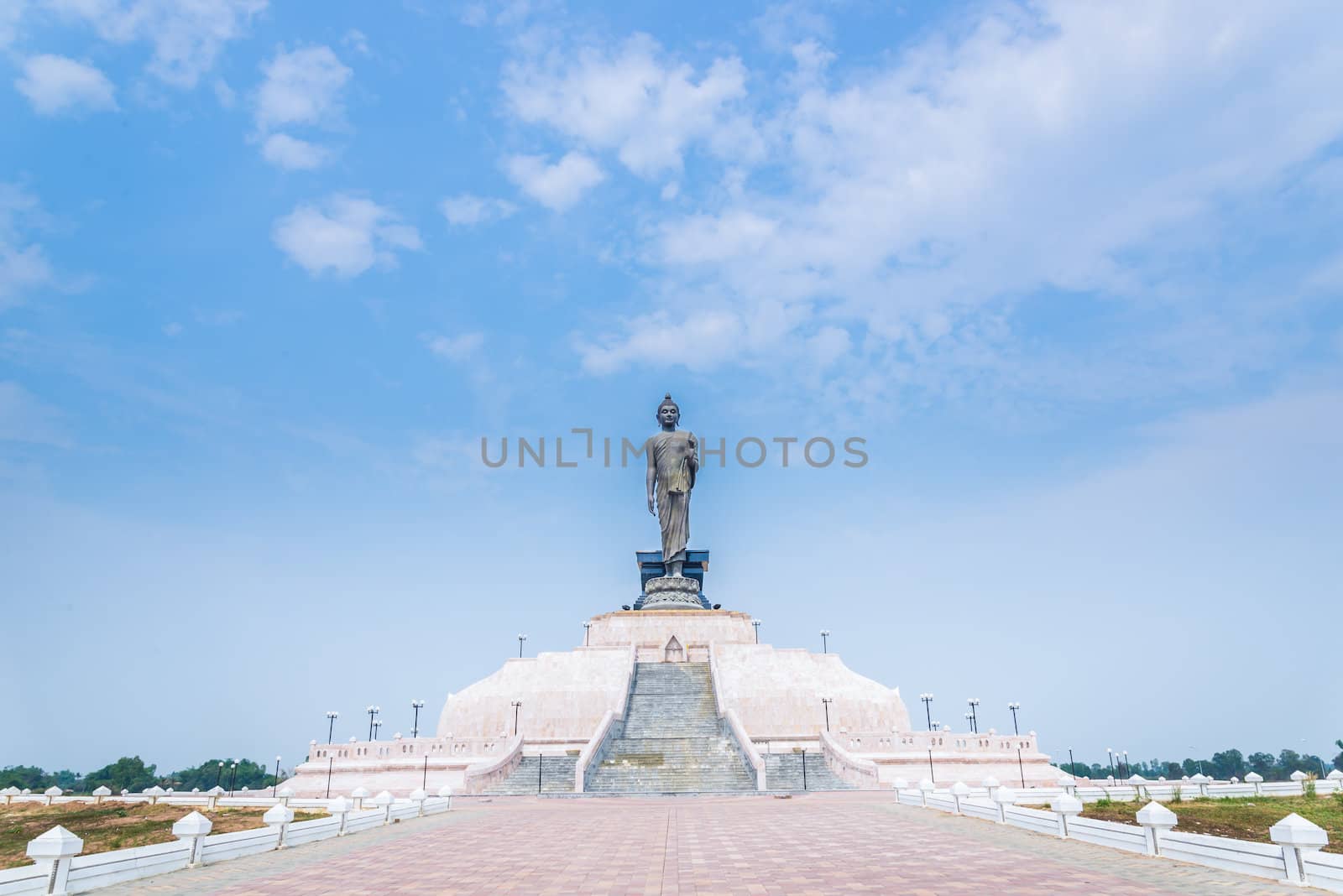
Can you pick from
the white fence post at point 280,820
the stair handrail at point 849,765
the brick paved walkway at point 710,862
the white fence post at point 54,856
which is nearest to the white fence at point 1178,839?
the brick paved walkway at point 710,862

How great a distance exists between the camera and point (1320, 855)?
8828 mm

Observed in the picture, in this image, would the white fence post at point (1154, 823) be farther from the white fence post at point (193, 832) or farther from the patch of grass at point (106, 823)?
the patch of grass at point (106, 823)

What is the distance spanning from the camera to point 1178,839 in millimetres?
11008

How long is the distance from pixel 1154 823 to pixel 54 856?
13.4 metres

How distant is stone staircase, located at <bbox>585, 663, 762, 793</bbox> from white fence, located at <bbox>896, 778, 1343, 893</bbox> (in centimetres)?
1156

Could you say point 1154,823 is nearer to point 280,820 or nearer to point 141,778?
point 280,820

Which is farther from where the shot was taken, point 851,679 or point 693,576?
point 693,576

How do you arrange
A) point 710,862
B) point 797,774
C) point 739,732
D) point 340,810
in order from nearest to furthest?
point 710,862, point 340,810, point 797,774, point 739,732

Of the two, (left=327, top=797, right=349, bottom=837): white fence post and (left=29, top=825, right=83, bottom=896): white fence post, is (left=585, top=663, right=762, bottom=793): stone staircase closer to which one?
(left=327, top=797, right=349, bottom=837): white fence post

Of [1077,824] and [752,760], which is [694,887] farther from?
[752,760]

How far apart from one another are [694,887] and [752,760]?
19.8 metres

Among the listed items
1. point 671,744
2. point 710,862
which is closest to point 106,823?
point 710,862

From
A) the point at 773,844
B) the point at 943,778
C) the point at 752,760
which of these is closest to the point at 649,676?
the point at 752,760

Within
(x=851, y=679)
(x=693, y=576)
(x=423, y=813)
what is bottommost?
(x=423, y=813)
